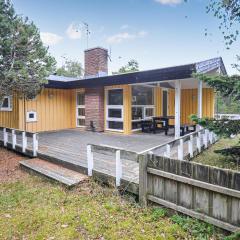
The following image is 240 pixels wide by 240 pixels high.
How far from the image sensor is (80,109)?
12.2m

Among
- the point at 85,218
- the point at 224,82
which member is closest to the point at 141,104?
the point at 224,82

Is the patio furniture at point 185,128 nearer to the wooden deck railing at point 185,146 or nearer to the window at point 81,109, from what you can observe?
the wooden deck railing at point 185,146

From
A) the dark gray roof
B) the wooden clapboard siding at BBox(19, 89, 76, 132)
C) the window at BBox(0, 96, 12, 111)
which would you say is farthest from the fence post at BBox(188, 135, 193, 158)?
the window at BBox(0, 96, 12, 111)

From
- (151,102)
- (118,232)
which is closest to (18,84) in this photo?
(118,232)

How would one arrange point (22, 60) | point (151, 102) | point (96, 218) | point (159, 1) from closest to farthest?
point (96, 218) < point (22, 60) < point (159, 1) < point (151, 102)

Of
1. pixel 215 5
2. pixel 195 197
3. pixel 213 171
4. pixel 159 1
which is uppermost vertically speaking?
pixel 159 1

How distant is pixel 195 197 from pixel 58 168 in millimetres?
3648

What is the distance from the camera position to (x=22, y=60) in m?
6.62

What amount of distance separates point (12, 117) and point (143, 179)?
8606 millimetres

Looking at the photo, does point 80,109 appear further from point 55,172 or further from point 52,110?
point 55,172

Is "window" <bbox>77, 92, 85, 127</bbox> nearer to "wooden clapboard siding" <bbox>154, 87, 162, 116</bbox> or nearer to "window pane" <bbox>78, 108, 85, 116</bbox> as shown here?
"window pane" <bbox>78, 108, 85, 116</bbox>

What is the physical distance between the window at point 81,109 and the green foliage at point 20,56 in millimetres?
4859

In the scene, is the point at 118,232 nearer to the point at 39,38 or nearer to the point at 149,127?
the point at 39,38

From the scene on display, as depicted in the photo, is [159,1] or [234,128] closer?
[234,128]
